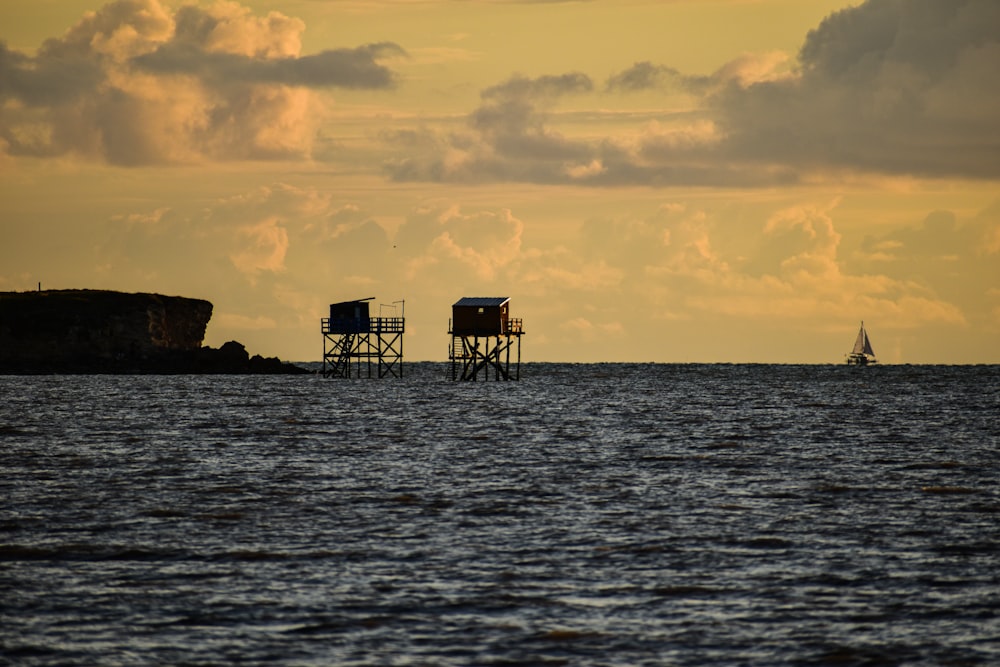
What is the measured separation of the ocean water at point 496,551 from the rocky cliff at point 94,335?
9293cm

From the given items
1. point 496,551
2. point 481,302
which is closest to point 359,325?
point 481,302

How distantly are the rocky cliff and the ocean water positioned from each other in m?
92.9

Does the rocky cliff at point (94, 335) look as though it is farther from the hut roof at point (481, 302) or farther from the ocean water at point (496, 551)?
the ocean water at point (496, 551)

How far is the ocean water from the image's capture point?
16.1 meters

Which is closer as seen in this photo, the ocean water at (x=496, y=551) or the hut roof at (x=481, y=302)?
the ocean water at (x=496, y=551)

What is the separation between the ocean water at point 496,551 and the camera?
16094mm

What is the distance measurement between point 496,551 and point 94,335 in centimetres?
12413

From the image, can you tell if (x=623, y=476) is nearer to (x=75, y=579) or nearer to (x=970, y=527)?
(x=970, y=527)

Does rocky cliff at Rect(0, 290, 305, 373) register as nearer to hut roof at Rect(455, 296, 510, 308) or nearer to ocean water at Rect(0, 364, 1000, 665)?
hut roof at Rect(455, 296, 510, 308)

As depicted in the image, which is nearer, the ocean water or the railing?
the ocean water

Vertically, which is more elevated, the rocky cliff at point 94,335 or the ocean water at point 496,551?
the rocky cliff at point 94,335

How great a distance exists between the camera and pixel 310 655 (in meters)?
15.4

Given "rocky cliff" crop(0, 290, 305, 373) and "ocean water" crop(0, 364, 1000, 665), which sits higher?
"rocky cliff" crop(0, 290, 305, 373)

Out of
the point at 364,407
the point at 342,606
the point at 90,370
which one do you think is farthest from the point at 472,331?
the point at 342,606
